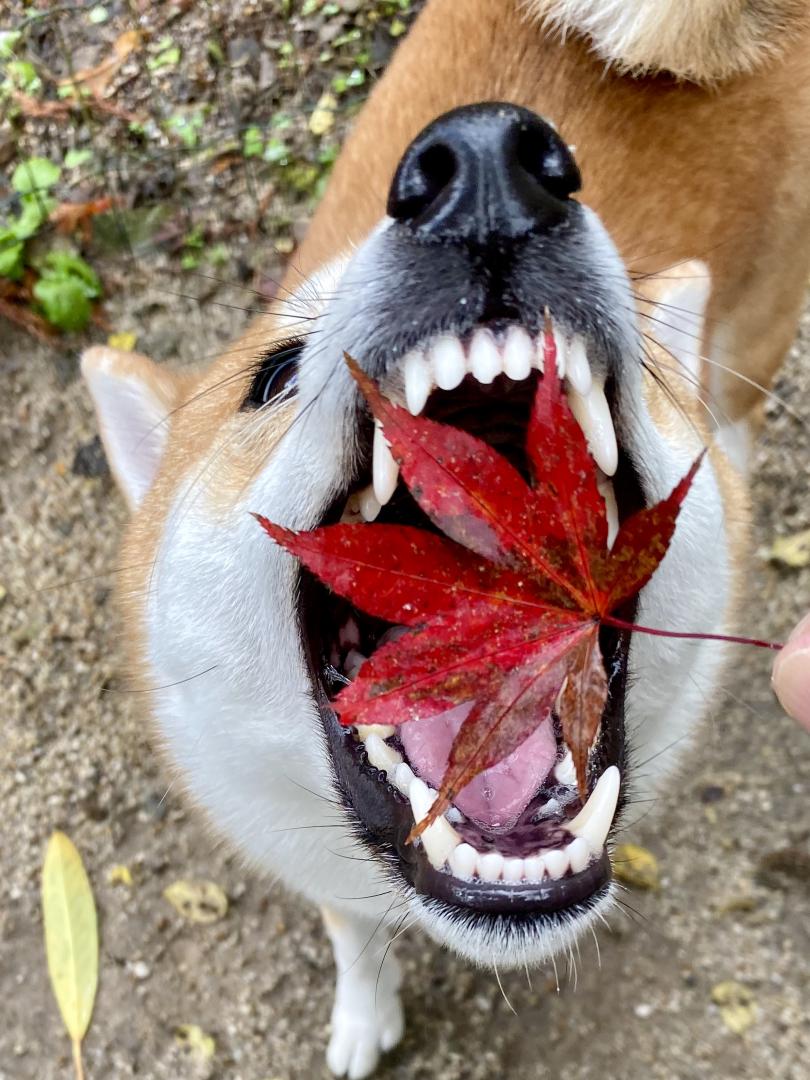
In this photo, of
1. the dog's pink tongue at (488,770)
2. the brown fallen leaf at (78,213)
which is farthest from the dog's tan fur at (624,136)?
the brown fallen leaf at (78,213)

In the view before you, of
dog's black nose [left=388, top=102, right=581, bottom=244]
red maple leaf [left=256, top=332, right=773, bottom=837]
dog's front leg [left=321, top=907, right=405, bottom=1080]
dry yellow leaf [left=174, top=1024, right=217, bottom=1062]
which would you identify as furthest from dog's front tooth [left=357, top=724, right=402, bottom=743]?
dry yellow leaf [left=174, top=1024, right=217, bottom=1062]

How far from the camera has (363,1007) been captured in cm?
248

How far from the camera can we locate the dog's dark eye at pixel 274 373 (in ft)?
5.13

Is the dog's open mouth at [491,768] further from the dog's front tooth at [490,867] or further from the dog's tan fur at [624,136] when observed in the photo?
the dog's tan fur at [624,136]

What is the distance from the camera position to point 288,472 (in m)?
1.36

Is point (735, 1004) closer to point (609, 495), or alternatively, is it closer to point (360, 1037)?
point (360, 1037)

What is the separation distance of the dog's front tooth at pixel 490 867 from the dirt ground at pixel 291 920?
105cm

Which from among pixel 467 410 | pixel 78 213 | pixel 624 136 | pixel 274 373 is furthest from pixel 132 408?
pixel 78 213

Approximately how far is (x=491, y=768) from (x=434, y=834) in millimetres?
136

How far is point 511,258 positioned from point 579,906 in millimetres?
866

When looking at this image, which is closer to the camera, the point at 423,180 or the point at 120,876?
the point at 423,180

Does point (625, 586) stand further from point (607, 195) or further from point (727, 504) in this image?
point (607, 195)

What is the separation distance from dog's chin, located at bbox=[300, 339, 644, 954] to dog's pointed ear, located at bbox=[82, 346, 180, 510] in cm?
90

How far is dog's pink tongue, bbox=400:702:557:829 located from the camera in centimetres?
141
